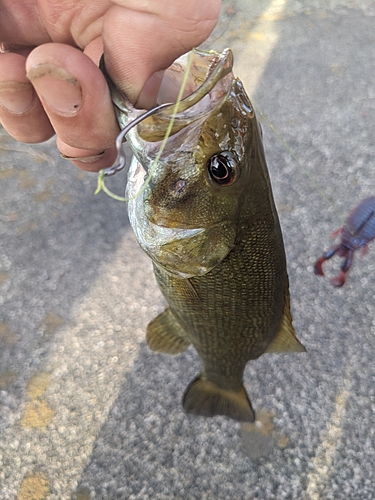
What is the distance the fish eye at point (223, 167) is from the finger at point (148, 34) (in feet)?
0.76

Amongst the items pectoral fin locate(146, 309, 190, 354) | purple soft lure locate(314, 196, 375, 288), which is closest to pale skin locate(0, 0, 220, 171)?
pectoral fin locate(146, 309, 190, 354)

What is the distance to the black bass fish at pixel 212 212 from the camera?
3.00ft

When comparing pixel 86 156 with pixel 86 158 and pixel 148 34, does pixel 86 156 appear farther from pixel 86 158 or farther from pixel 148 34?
pixel 148 34

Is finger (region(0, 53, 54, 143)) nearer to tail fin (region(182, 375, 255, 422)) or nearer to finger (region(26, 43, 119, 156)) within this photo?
finger (region(26, 43, 119, 156))

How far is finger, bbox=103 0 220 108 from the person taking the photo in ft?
2.94

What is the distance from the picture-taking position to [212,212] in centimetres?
103

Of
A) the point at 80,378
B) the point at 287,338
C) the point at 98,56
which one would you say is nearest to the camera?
the point at 98,56

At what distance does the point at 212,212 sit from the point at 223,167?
4.8 inches

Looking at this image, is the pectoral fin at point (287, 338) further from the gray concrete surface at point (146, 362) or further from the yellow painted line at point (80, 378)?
the yellow painted line at point (80, 378)

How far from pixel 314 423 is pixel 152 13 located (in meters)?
1.92

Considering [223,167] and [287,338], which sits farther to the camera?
[287,338]

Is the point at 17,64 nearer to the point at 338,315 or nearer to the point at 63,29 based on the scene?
the point at 63,29

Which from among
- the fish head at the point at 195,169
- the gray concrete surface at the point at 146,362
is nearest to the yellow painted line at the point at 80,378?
the gray concrete surface at the point at 146,362

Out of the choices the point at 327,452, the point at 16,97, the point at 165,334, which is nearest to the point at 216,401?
the point at 165,334
